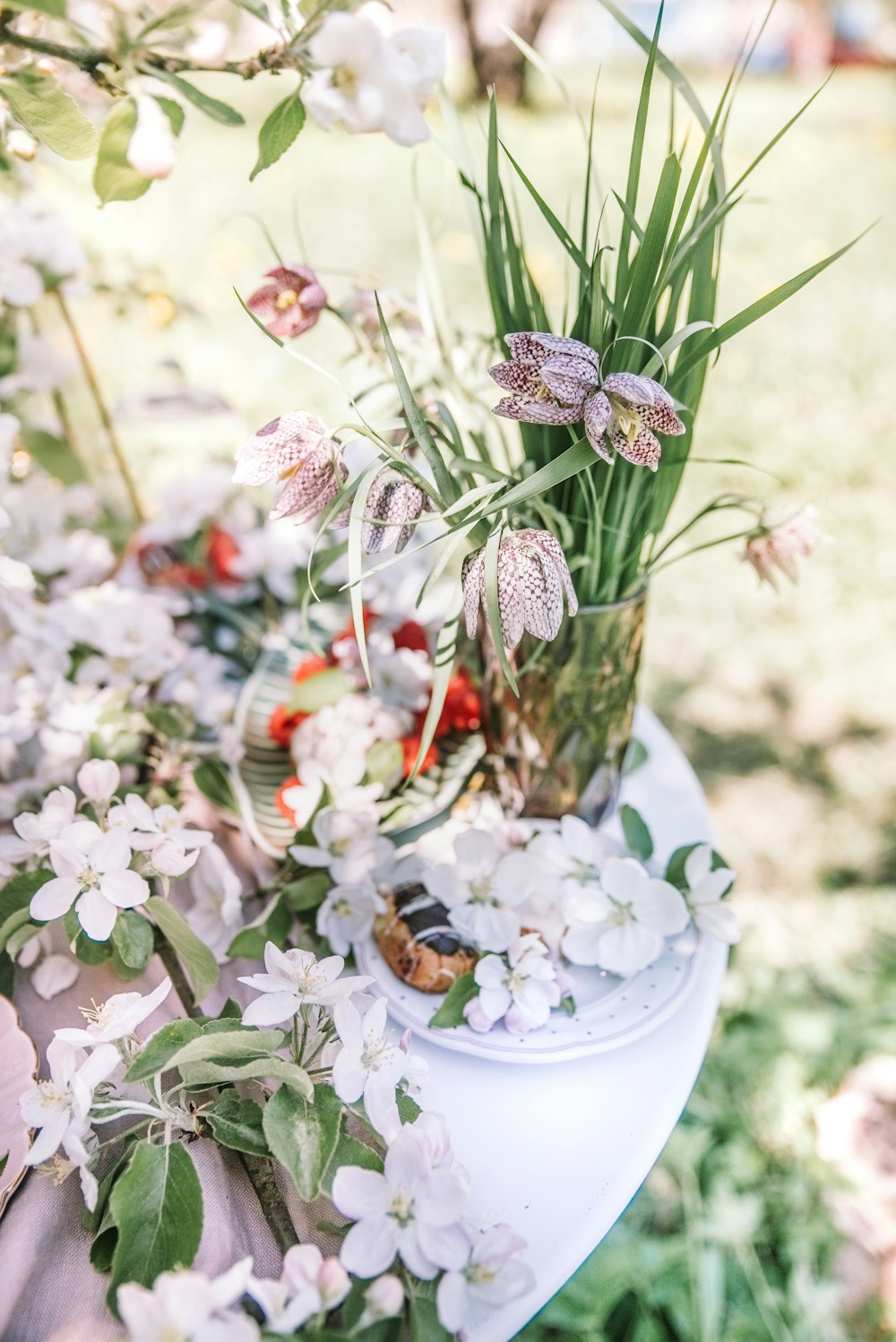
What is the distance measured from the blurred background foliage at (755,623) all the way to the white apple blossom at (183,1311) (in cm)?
54

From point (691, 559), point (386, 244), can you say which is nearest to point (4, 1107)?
point (691, 559)

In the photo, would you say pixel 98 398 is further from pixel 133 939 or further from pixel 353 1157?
pixel 353 1157

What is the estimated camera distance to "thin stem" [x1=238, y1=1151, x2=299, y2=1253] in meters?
0.57

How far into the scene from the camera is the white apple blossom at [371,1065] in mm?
537

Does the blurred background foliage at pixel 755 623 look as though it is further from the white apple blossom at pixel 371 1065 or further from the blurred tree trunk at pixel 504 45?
the blurred tree trunk at pixel 504 45

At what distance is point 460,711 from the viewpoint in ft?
2.98

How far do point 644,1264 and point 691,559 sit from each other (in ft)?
4.76

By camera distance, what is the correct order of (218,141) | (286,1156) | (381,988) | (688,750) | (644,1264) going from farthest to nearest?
(218,141) < (688,750) < (644,1264) < (381,988) < (286,1156)

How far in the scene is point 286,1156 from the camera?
1.73ft

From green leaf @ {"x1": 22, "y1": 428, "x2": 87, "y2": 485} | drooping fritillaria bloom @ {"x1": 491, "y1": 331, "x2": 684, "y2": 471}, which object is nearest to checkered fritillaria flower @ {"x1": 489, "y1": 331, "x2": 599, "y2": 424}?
drooping fritillaria bloom @ {"x1": 491, "y1": 331, "x2": 684, "y2": 471}

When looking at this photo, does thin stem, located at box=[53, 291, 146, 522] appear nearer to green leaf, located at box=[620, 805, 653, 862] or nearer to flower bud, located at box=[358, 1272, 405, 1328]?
green leaf, located at box=[620, 805, 653, 862]

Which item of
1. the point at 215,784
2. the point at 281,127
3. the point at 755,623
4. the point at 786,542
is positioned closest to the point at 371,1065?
the point at 215,784

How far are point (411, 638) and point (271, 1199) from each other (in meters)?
0.50

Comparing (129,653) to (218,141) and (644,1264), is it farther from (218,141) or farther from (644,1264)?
(218,141)
